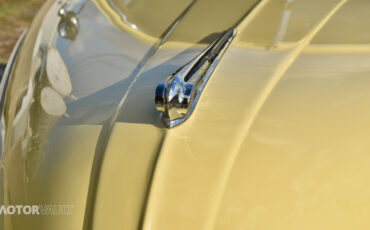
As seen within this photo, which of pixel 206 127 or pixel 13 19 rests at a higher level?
pixel 13 19

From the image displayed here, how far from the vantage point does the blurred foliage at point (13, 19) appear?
13.7ft

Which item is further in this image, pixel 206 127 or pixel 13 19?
pixel 13 19

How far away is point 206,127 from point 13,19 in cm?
395

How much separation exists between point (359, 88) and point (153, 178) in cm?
55

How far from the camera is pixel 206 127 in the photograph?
1.17m

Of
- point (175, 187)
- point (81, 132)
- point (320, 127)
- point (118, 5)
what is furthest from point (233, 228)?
point (118, 5)

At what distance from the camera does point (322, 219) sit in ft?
3.26

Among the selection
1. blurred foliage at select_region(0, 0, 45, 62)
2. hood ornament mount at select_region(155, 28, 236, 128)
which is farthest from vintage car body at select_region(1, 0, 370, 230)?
blurred foliage at select_region(0, 0, 45, 62)

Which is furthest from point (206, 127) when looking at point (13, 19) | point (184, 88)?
point (13, 19)

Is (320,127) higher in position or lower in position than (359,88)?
lower

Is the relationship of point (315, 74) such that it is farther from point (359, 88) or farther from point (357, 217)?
point (357, 217)

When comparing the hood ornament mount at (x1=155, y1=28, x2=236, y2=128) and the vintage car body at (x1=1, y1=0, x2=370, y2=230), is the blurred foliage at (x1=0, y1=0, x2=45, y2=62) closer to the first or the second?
the vintage car body at (x1=1, y1=0, x2=370, y2=230)

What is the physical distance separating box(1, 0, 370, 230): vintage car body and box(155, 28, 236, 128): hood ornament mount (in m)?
0.02

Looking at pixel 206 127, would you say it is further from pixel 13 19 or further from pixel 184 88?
pixel 13 19
